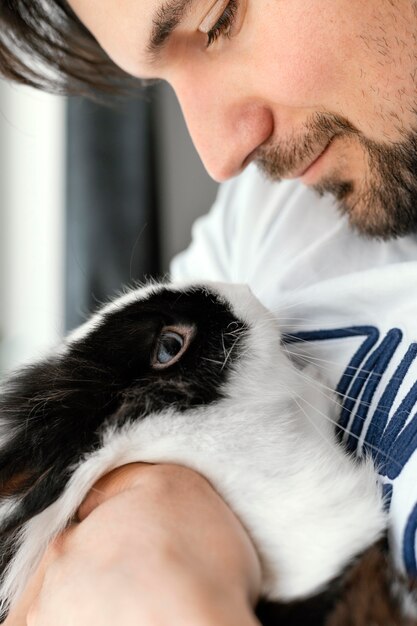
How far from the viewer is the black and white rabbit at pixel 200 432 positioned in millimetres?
733

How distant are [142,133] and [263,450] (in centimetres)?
172

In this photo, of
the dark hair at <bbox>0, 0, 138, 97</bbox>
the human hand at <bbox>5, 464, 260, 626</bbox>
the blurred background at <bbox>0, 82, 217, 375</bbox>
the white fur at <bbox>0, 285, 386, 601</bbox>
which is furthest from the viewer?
the blurred background at <bbox>0, 82, 217, 375</bbox>

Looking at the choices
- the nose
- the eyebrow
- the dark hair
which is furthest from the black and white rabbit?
the dark hair

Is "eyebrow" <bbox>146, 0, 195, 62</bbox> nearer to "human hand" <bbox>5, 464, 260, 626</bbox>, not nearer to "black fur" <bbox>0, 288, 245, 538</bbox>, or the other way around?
"black fur" <bbox>0, 288, 245, 538</bbox>

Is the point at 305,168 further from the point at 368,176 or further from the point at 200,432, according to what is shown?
the point at 200,432

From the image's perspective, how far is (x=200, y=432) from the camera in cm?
80

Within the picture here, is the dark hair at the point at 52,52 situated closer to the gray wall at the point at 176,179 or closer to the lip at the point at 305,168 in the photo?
the lip at the point at 305,168

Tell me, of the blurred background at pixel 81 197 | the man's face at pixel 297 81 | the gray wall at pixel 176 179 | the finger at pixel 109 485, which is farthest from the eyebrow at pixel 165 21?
the gray wall at pixel 176 179

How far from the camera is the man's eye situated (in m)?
0.83

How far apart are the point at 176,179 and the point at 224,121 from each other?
151 centimetres

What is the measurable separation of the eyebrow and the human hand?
1.68ft

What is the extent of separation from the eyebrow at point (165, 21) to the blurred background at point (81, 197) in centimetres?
123

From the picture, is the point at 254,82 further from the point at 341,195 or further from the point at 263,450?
the point at 263,450

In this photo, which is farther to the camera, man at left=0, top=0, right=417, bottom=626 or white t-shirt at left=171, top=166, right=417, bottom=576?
white t-shirt at left=171, top=166, right=417, bottom=576
